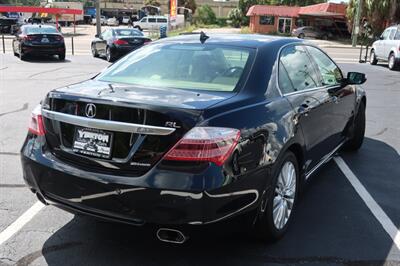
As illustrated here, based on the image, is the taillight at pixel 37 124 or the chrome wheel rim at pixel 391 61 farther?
the chrome wheel rim at pixel 391 61

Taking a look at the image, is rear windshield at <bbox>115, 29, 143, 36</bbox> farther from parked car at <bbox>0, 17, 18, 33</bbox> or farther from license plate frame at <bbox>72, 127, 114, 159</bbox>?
parked car at <bbox>0, 17, 18, 33</bbox>

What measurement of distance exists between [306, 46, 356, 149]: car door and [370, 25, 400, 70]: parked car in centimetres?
1410

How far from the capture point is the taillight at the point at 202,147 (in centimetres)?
297

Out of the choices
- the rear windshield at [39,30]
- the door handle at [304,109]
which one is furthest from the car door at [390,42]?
the door handle at [304,109]

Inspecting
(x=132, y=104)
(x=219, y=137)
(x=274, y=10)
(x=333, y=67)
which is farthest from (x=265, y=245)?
(x=274, y=10)

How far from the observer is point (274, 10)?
56844 mm

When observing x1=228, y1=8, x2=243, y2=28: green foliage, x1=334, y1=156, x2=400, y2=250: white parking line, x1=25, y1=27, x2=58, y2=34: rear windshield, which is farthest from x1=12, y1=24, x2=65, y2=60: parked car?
x1=228, y1=8, x2=243, y2=28: green foliage

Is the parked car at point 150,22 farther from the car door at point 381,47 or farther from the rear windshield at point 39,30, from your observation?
the car door at point 381,47

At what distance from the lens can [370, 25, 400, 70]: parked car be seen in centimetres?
1853

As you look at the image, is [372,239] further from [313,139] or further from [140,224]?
[140,224]

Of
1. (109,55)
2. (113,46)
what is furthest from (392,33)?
(109,55)

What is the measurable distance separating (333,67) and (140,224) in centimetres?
338

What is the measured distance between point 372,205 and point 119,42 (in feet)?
54.7

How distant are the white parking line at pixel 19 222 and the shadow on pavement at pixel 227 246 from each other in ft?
1.16
